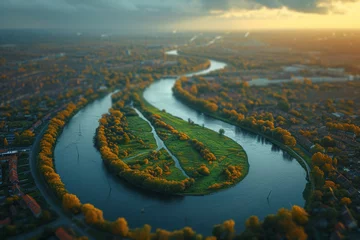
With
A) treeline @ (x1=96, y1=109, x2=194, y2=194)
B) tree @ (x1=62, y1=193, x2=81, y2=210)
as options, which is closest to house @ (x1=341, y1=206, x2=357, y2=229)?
treeline @ (x1=96, y1=109, x2=194, y2=194)

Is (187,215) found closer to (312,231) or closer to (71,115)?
(312,231)

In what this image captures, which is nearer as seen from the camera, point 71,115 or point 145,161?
point 145,161

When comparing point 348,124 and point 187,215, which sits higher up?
point 348,124

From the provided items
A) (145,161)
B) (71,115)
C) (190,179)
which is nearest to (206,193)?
(190,179)

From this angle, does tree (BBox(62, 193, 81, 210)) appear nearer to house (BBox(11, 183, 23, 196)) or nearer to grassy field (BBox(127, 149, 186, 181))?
house (BBox(11, 183, 23, 196))

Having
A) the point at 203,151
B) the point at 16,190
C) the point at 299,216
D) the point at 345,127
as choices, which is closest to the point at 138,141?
the point at 203,151

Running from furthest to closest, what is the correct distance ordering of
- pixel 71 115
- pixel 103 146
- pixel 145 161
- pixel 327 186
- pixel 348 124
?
1. pixel 71 115
2. pixel 348 124
3. pixel 103 146
4. pixel 145 161
5. pixel 327 186

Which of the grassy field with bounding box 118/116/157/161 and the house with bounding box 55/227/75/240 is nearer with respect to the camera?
the house with bounding box 55/227/75/240

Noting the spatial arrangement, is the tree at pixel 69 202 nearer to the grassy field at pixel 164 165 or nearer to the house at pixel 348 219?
the grassy field at pixel 164 165
